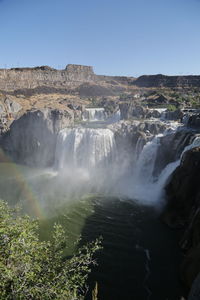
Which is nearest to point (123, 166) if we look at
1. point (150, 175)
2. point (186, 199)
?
point (150, 175)

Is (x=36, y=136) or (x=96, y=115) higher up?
(x=96, y=115)

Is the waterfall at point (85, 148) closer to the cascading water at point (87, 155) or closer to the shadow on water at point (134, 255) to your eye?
the cascading water at point (87, 155)

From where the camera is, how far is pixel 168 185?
19.7 m

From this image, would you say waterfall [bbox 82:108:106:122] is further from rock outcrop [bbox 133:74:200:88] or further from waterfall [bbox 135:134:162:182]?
rock outcrop [bbox 133:74:200:88]

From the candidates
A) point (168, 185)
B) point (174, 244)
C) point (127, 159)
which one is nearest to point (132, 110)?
point (127, 159)

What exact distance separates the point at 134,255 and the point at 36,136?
29866mm

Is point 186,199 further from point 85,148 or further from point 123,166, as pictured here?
point 85,148

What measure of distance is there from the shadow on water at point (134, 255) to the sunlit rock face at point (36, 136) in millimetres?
20573

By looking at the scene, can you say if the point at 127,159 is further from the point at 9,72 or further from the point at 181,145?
the point at 9,72

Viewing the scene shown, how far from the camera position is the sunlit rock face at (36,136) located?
38031 mm

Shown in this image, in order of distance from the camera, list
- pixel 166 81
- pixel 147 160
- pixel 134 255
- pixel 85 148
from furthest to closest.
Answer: pixel 166 81 → pixel 85 148 → pixel 147 160 → pixel 134 255

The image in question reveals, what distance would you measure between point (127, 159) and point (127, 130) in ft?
14.8

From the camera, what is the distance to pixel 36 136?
39250 millimetres

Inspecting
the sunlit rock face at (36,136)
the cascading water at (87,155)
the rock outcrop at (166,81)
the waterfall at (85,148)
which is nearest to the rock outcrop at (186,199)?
the cascading water at (87,155)
